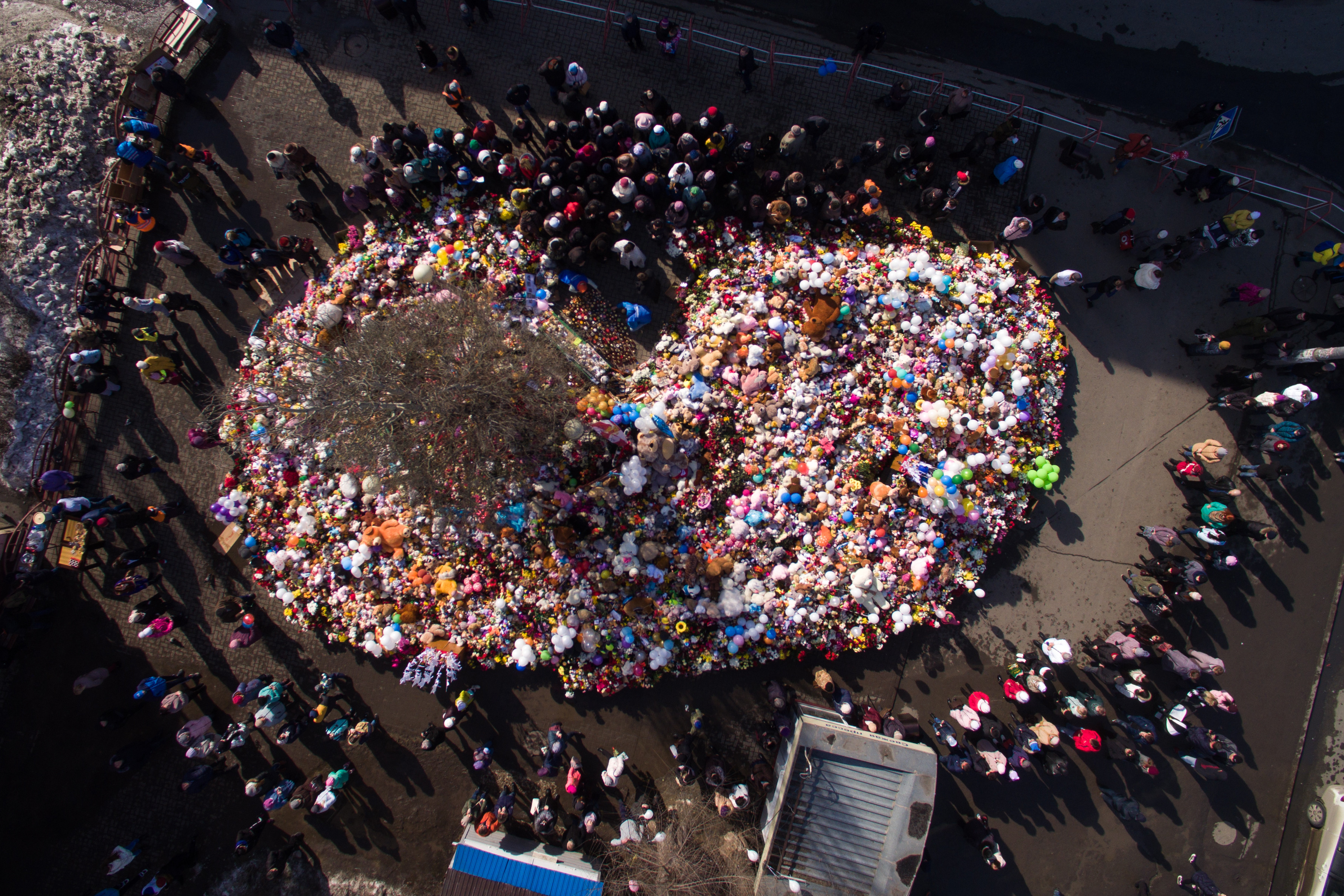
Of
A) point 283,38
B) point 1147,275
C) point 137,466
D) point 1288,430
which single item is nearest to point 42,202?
point 137,466

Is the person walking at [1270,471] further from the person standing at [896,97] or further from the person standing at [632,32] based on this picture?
the person standing at [632,32]

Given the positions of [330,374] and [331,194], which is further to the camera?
[331,194]

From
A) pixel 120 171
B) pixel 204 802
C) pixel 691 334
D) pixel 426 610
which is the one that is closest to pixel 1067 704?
pixel 691 334

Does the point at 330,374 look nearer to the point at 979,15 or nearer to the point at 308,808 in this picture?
the point at 308,808

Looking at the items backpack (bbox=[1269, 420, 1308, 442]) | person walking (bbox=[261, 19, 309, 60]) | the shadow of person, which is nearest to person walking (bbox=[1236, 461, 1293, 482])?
backpack (bbox=[1269, 420, 1308, 442])

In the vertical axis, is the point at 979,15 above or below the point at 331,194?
below

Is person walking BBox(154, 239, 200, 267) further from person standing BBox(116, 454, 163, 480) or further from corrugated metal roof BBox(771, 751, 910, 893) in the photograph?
corrugated metal roof BBox(771, 751, 910, 893)

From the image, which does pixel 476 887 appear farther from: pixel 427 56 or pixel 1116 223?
pixel 1116 223
